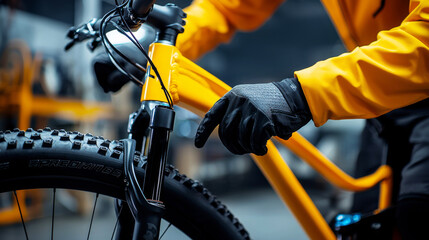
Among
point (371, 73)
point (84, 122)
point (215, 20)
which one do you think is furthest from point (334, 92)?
point (84, 122)

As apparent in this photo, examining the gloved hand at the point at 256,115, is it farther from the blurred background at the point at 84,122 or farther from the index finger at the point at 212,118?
the blurred background at the point at 84,122

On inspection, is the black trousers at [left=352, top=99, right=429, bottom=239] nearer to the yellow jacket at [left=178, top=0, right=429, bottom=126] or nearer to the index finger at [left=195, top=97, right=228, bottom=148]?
the yellow jacket at [left=178, top=0, right=429, bottom=126]

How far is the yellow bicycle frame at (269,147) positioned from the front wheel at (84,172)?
0.11 meters

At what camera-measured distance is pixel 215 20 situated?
0.86 m

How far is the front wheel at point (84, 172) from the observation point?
52 cm

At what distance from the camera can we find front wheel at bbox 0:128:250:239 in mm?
519

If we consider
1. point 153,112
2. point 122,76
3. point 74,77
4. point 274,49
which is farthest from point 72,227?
point 274,49

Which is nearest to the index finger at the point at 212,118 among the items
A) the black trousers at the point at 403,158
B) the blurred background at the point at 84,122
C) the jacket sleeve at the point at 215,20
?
the jacket sleeve at the point at 215,20

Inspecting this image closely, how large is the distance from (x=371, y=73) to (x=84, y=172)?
0.45m

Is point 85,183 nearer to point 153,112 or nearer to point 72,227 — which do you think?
point 153,112

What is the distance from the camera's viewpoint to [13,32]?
2711 millimetres

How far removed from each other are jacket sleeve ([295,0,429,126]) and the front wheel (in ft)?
0.84

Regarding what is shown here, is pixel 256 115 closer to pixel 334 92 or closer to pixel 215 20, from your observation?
pixel 334 92

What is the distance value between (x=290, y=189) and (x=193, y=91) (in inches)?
10.9
